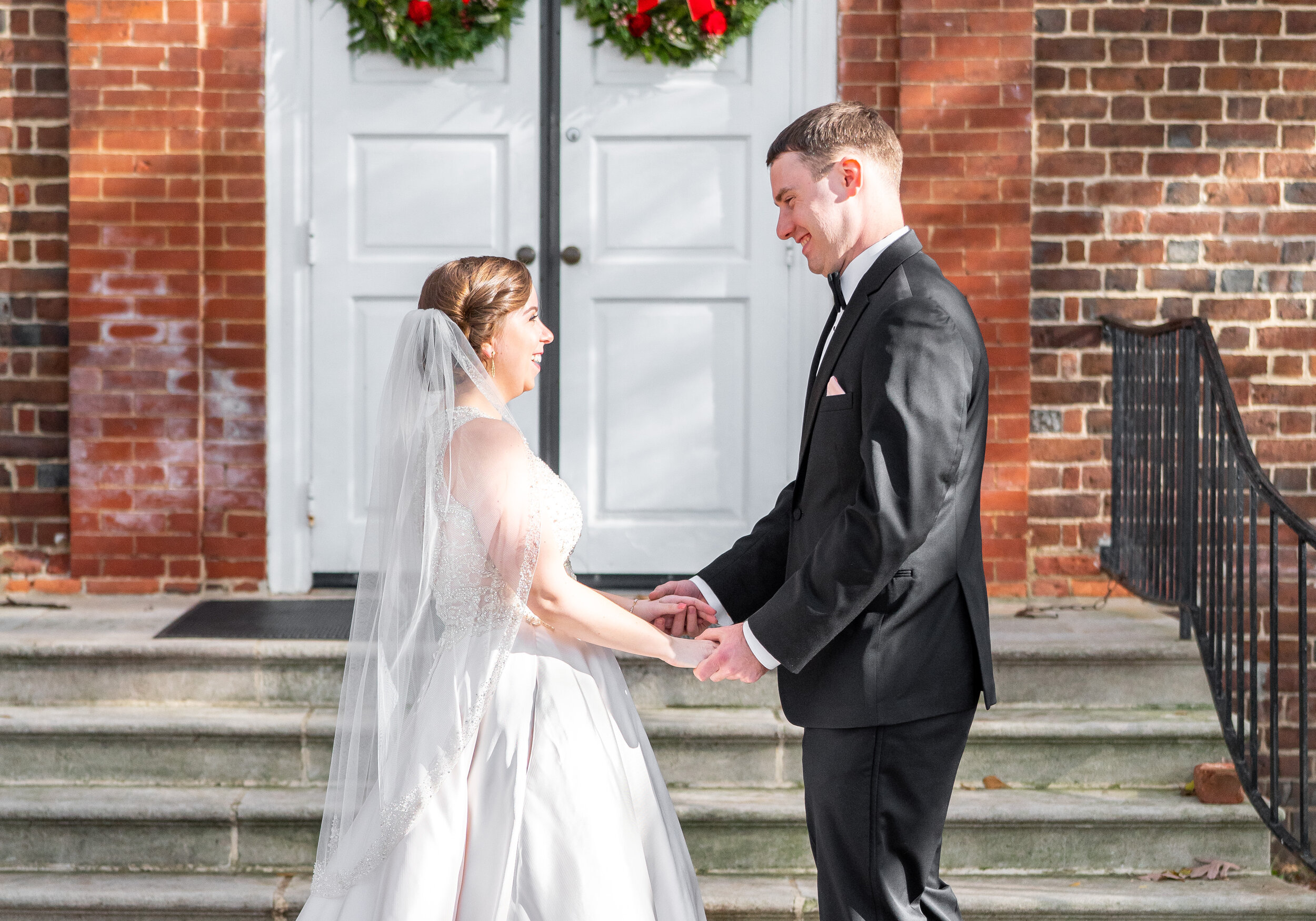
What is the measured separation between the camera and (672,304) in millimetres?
4566

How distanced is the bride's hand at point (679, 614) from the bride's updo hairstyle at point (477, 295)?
699mm

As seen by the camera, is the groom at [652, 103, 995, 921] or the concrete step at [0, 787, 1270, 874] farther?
the concrete step at [0, 787, 1270, 874]

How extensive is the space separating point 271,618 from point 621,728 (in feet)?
6.44

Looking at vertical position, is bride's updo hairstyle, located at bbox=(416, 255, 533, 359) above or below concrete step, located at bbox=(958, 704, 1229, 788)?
above

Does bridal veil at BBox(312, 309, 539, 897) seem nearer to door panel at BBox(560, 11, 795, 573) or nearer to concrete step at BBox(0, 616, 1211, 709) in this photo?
concrete step at BBox(0, 616, 1211, 709)

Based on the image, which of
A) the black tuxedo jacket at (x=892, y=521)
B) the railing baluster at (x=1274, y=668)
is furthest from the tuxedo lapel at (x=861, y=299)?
the railing baluster at (x=1274, y=668)

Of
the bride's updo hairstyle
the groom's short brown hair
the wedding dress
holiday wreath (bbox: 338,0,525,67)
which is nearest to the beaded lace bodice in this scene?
the wedding dress

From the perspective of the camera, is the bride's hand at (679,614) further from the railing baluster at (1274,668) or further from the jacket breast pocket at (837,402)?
the railing baluster at (1274,668)

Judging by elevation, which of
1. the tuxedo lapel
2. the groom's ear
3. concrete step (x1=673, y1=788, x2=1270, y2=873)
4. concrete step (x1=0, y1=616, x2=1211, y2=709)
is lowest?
concrete step (x1=673, y1=788, x2=1270, y2=873)

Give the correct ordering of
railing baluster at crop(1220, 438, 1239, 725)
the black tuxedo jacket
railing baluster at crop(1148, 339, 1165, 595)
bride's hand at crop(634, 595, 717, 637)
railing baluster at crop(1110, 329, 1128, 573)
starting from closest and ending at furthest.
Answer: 1. the black tuxedo jacket
2. bride's hand at crop(634, 595, 717, 637)
3. railing baluster at crop(1220, 438, 1239, 725)
4. railing baluster at crop(1148, 339, 1165, 595)
5. railing baluster at crop(1110, 329, 1128, 573)

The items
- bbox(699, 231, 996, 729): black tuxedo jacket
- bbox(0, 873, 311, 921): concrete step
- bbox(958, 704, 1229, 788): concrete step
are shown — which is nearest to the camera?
bbox(699, 231, 996, 729): black tuxedo jacket

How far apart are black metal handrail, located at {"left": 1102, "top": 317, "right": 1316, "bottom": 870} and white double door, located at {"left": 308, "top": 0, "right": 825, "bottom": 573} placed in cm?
123

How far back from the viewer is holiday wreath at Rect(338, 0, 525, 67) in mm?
4332

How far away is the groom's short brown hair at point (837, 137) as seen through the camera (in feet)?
7.22
